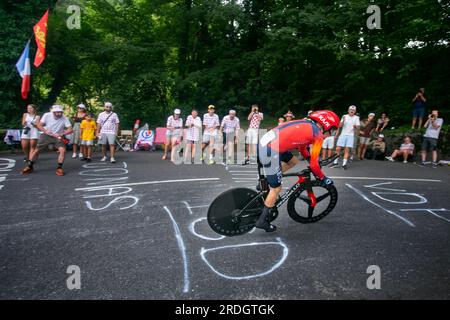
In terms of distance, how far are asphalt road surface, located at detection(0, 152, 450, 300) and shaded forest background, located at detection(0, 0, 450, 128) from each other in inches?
379

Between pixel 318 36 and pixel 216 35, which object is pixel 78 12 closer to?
pixel 216 35

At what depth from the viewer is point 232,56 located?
2009cm

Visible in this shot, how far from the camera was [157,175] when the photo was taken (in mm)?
8664

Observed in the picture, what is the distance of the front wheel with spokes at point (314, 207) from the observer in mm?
4621

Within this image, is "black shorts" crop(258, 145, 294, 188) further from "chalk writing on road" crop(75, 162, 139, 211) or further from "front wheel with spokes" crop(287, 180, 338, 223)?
"chalk writing on road" crop(75, 162, 139, 211)

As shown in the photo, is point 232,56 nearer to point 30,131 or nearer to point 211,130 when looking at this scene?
point 211,130

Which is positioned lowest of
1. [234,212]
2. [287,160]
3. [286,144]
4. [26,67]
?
[234,212]

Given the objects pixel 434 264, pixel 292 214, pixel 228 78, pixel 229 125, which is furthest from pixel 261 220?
pixel 228 78

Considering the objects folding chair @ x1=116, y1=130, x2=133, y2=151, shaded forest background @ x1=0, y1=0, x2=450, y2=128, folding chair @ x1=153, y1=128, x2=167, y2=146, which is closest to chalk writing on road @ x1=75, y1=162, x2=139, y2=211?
folding chair @ x1=116, y1=130, x2=133, y2=151

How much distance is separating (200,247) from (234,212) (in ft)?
2.08

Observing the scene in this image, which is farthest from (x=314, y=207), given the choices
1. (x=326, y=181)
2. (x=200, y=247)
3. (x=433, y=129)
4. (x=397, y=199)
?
(x=433, y=129)

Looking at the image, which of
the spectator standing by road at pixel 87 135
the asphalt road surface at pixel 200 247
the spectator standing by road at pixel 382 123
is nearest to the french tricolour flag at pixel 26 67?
the spectator standing by road at pixel 87 135

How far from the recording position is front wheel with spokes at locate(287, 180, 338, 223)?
4621 millimetres
